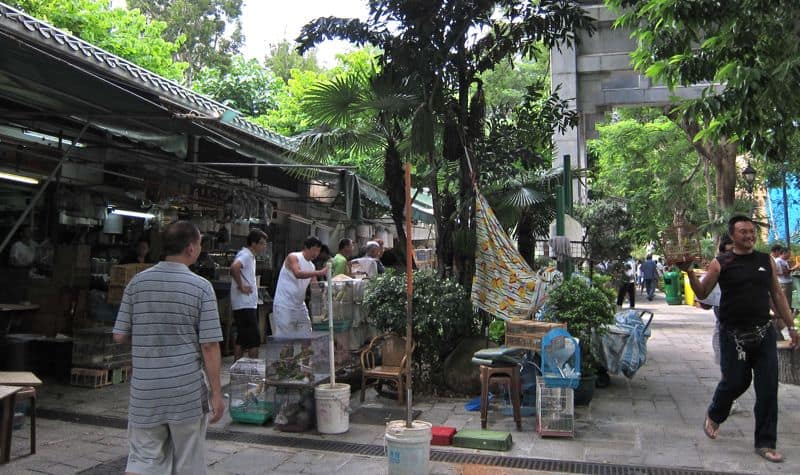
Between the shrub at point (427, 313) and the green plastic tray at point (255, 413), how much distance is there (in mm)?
1557

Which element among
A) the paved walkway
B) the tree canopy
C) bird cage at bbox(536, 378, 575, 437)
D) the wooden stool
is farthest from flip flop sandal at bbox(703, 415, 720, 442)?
the tree canopy

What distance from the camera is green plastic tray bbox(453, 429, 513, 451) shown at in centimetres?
506

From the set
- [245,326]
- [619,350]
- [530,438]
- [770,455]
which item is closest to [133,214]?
[245,326]

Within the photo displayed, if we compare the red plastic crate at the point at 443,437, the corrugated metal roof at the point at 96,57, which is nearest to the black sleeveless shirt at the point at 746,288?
the red plastic crate at the point at 443,437

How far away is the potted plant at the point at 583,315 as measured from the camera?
6488 mm

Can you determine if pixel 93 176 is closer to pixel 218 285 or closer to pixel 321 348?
pixel 218 285

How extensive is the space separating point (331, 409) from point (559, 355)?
214 centimetres

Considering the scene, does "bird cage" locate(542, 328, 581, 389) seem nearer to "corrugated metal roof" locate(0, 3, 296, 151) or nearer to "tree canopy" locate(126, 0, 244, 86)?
"corrugated metal roof" locate(0, 3, 296, 151)

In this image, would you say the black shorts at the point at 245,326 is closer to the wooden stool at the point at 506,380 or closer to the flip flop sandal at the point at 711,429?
the wooden stool at the point at 506,380

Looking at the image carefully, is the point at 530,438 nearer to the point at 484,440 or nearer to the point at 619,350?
the point at 484,440

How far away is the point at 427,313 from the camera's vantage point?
6688mm

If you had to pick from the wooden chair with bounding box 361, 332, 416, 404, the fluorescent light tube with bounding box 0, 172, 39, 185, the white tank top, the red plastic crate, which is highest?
the fluorescent light tube with bounding box 0, 172, 39, 185

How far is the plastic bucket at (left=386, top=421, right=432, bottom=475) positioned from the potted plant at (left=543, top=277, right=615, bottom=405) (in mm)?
2745

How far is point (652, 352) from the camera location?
10.3 m
